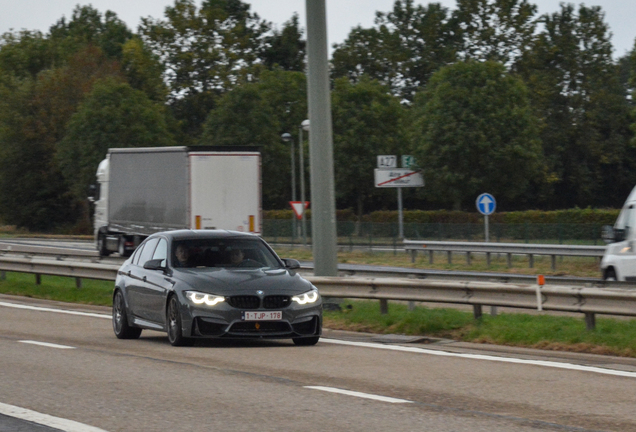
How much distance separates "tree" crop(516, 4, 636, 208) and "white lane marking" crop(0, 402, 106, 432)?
76.5 metres

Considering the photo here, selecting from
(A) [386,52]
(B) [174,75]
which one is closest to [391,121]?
(A) [386,52]

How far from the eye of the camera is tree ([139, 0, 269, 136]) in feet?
299

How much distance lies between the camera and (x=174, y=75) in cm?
9388

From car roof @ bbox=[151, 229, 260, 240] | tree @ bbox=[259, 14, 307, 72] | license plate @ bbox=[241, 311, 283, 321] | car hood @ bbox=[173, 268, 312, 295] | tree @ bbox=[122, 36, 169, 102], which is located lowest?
license plate @ bbox=[241, 311, 283, 321]

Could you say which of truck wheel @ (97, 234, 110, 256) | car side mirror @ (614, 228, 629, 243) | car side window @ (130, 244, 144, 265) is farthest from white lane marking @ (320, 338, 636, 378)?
truck wheel @ (97, 234, 110, 256)

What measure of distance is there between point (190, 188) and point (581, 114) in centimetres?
6146

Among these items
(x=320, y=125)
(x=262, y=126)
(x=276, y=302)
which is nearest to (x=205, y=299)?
(x=276, y=302)

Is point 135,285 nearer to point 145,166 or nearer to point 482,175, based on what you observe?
point 145,166

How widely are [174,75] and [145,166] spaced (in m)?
62.3

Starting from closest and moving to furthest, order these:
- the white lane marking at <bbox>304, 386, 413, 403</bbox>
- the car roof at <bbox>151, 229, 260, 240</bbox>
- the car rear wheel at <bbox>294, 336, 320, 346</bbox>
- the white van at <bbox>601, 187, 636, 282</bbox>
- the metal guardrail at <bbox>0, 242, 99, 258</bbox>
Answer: the white lane marking at <bbox>304, 386, 413, 403</bbox> → the car rear wheel at <bbox>294, 336, 320, 346</bbox> → the car roof at <bbox>151, 229, 260, 240</bbox> → the white van at <bbox>601, 187, 636, 282</bbox> → the metal guardrail at <bbox>0, 242, 99, 258</bbox>

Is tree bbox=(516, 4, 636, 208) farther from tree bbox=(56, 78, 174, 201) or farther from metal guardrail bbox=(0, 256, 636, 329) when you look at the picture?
metal guardrail bbox=(0, 256, 636, 329)

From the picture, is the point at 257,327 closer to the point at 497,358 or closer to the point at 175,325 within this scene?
the point at 175,325

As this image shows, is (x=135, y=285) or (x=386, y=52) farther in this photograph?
(x=386, y=52)

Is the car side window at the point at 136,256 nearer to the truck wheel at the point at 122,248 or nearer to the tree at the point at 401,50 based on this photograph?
the truck wheel at the point at 122,248
